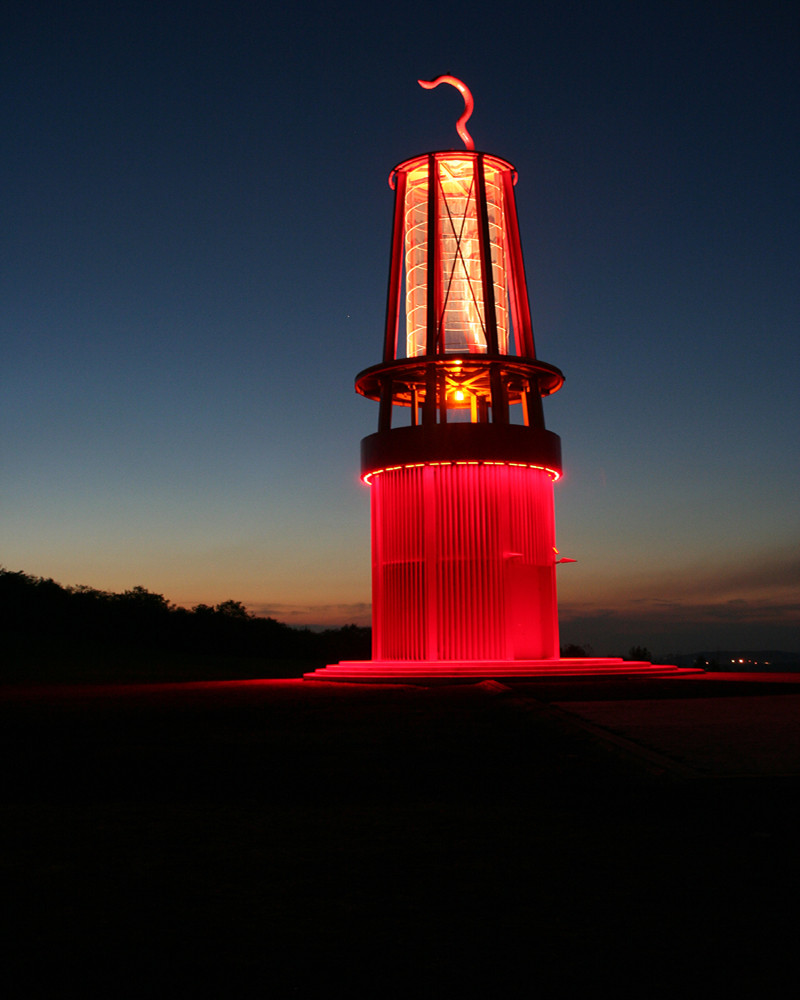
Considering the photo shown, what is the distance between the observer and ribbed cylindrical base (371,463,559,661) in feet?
76.8

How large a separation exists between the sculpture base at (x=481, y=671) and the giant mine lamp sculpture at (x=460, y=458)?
8 cm

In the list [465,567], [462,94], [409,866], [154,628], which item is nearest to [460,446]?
[465,567]

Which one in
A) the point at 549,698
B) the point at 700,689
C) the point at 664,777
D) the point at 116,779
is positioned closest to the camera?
the point at 664,777

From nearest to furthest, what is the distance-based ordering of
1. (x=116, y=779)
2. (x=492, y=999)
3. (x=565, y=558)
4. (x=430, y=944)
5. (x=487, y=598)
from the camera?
(x=492, y=999) < (x=430, y=944) < (x=116, y=779) < (x=487, y=598) < (x=565, y=558)

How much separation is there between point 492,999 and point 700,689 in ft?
44.5

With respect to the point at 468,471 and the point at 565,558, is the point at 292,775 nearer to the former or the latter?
the point at 468,471

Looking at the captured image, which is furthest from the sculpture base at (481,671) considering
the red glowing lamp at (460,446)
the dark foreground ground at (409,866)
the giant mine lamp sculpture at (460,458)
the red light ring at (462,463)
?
the dark foreground ground at (409,866)

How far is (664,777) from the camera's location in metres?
5.50

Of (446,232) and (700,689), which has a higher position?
(446,232)

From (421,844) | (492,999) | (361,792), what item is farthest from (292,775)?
→ (492,999)

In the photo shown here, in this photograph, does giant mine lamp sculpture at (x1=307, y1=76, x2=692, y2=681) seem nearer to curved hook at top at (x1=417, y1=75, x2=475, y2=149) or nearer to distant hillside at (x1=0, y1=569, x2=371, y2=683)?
curved hook at top at (x1=417, y1=75, x2=475, y2=149)

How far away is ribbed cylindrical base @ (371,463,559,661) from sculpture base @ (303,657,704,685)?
1.27m

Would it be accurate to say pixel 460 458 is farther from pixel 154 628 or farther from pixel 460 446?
pixel 154 628

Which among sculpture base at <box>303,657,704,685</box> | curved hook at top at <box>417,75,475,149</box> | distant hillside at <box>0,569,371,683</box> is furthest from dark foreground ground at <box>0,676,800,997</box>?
distant hillside at <box>0,569,371,683</box>
